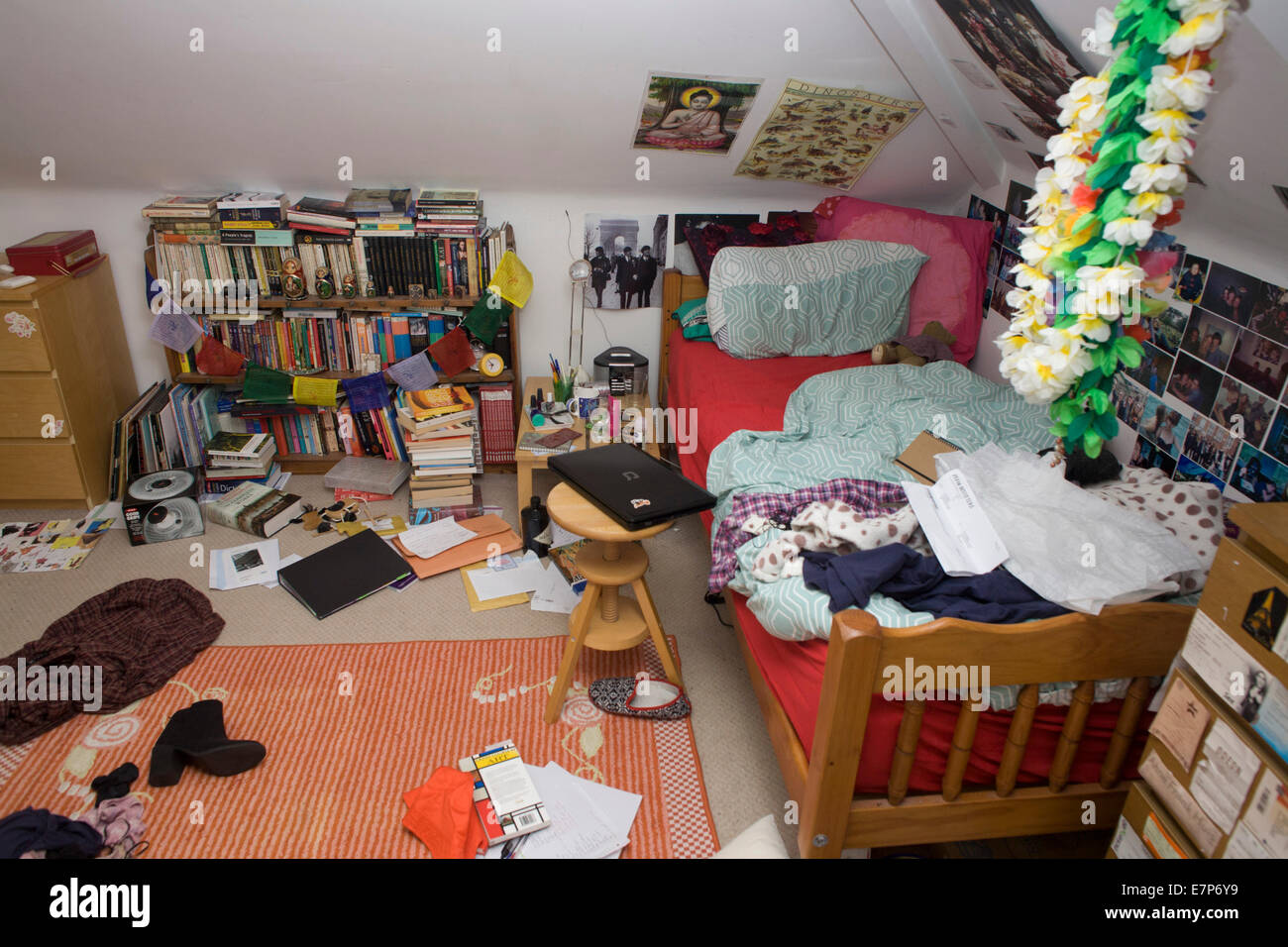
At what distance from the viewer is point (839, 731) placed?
150 centimetres

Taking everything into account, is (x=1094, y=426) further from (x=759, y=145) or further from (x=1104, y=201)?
(x=759, y=145)

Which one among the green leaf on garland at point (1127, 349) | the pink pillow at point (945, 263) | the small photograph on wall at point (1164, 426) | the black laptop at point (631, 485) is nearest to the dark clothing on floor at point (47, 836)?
the black laptop at point (631, 485)

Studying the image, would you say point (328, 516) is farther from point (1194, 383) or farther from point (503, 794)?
point (1194, 383)

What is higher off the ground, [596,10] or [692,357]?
[596,10]

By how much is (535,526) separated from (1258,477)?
6.73 feet

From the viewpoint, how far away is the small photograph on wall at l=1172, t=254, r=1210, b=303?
2.21 m

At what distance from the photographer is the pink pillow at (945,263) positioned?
327cm

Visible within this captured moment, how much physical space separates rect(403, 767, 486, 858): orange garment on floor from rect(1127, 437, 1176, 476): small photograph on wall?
77.2 inches

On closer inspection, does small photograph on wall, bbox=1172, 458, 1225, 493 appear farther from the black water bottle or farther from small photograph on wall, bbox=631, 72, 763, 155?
the black water bottle

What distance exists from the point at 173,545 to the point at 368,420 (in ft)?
2.71

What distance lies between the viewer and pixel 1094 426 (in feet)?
5.37

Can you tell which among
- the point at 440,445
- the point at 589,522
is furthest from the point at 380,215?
the point at 589,522

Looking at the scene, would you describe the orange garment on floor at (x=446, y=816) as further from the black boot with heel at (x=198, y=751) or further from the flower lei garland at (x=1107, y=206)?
the flower lei garland at (x=1107, y=206)
